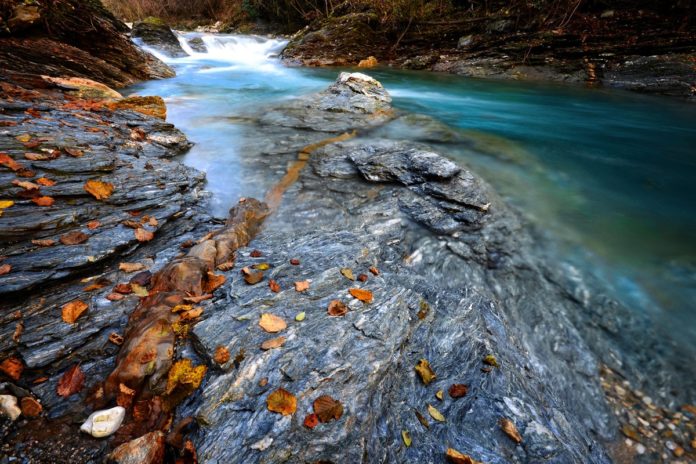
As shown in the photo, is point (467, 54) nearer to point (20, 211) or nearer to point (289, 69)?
point (289, 69)

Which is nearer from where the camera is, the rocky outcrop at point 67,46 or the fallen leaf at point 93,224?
the fallen leaf at point 93,224

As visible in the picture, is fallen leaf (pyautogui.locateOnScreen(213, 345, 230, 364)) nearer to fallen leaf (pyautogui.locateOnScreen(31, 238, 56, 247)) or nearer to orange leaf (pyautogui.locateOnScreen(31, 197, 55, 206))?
fallen leaf (pyautogui.locateOnScreen(31, 238, 56, 247))

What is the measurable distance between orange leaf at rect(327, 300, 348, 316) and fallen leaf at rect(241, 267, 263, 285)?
693 millimetres

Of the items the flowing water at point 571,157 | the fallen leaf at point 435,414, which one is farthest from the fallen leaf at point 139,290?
the fallen leaf at point 435,414

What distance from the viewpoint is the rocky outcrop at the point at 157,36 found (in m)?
15.7

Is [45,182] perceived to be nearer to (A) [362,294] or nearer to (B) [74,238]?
(B) [74,238]

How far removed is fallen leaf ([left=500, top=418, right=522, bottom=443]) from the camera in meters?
1.91

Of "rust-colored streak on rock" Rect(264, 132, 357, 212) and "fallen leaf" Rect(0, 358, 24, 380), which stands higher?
"rust-colored streak on rock" Rect(264, 132, 357, 212)

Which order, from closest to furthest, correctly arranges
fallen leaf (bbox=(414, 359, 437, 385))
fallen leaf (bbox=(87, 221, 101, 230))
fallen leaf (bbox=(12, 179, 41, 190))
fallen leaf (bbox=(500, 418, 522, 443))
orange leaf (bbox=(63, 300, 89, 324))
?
fallen leaf (bbox=(500, 418, 522, 443)), fallen leaf (bbox=(414, 359, 437, 385)), orange leaf (bbox=(63, 300, 89, 324)), fallen leaf (bbox=(87, 221, 101, 230)), fallen leaf (bbox=(12, 179, 41, 190))

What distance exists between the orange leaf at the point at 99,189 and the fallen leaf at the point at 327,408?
3.41 m

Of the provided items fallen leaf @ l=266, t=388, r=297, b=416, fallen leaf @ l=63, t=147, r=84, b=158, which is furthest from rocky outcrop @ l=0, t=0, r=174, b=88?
fallen leaf @ l=266, t=388, r=297, b=416

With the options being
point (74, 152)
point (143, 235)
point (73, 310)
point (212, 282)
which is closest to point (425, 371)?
point (212, 282)

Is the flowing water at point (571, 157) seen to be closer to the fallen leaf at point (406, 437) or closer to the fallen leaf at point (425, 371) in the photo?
the fallen leaf at point (425, 371)

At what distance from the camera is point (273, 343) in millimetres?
2098
